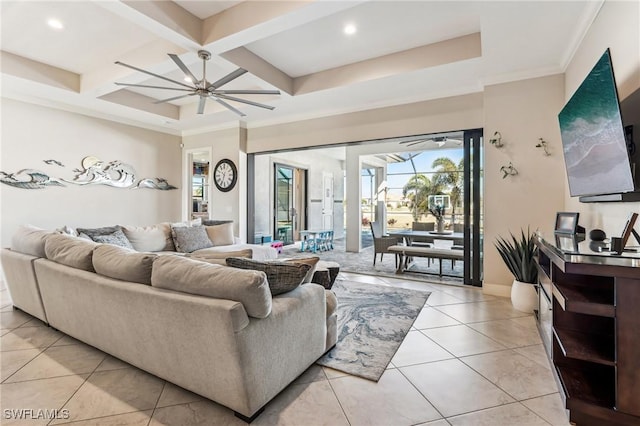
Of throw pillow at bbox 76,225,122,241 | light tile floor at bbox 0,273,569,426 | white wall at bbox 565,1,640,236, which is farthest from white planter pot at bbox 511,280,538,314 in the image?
throw pillow at bbox 76,225,122,241

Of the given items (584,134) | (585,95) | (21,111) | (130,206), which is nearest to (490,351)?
(584,134)

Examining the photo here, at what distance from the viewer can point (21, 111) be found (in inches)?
181

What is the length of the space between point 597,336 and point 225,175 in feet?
20.0

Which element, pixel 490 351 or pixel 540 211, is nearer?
pixel 490 351

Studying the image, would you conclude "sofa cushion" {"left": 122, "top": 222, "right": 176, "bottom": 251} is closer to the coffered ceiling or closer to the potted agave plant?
the coffered ceiling

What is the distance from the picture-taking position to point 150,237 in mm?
4500

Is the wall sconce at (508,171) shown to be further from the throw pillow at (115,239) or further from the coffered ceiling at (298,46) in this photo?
the throw pillow at (115,239)

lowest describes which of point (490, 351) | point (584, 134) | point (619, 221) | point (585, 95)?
point (490, 351)

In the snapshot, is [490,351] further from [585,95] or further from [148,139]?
[148,139]

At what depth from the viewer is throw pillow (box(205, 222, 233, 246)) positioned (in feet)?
16.7

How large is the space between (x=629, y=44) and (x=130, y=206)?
7180mm

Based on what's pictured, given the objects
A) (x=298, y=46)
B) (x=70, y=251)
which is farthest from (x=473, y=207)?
(x=70, y=251)

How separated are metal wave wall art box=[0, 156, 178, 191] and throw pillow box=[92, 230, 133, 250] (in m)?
1.93

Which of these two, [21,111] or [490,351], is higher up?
[21,111]
